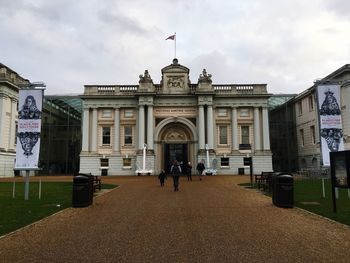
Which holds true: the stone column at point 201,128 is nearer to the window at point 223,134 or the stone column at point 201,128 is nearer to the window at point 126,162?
the window at point 223,134

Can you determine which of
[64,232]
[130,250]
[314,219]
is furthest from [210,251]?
[314,219]

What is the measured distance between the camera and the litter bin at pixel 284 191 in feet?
43.9

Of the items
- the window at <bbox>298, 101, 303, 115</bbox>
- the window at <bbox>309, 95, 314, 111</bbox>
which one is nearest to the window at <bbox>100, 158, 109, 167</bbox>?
the window at <bbox>309, 95, 314, 111</bbox>

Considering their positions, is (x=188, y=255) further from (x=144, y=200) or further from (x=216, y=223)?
(x=144, y=200)

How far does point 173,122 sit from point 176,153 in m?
4.13

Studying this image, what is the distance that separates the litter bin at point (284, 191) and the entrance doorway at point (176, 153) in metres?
30.7

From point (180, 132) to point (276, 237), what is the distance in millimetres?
36502

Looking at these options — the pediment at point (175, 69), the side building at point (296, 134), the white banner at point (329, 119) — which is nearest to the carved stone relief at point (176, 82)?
the pediment at point (175, 69)

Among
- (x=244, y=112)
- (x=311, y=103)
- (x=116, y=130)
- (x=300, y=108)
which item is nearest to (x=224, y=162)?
(x=244, y=112)

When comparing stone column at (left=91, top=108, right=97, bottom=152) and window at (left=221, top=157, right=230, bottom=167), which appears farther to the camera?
stone column at (left=91, top=108, right=97, bottom=152)

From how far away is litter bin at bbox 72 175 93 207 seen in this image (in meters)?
13.7

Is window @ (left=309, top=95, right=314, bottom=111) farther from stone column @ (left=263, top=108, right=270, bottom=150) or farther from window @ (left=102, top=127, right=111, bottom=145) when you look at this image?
window @ (left=102, top=127, right=111, bottom=145)

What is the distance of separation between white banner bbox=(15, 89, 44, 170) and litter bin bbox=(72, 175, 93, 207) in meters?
3.64

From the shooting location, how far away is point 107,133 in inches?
1758
